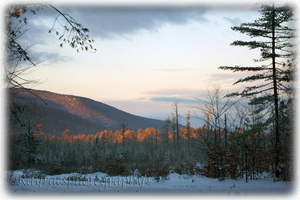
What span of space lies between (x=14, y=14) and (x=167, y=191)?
759 centimetres

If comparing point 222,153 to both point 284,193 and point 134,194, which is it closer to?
point 284,193

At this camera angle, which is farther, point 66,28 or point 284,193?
point 284,193

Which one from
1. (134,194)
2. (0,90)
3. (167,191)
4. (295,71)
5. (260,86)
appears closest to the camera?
(0,90)

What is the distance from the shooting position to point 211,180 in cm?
1254

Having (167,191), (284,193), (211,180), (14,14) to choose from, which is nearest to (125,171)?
(211,180)

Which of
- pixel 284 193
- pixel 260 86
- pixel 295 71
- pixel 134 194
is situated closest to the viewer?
pixel 134 194

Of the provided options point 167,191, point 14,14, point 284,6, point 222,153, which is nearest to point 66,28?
point 14,14

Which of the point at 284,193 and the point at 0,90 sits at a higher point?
the point at 0,90

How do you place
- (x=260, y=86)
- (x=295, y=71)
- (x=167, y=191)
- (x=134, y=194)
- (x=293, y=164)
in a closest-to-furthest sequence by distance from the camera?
(x=134, y=194)
(x=167, y=191)
(x=293, y=164)
(x=295, y=71)
(x=260, y=86)

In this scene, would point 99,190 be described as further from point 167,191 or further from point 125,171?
point 125,171

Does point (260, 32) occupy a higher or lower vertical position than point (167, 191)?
higher

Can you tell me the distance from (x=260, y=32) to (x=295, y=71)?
3.06 m

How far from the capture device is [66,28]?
6.71 m

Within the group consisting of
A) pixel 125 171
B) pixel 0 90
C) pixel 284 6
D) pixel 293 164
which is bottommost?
pixel 125 171
